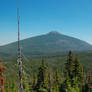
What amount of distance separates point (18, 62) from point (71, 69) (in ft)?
139

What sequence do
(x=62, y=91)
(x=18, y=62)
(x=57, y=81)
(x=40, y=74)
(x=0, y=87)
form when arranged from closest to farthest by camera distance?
1. (x=18, y=62)
2. (x=0, y=87)
3. (x=40, y=74)
4. (x=62, y=91)
5. (x=57, y=81)

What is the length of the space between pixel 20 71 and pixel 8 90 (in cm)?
6708

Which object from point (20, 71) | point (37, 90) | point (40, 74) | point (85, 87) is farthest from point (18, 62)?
point (85, 87)

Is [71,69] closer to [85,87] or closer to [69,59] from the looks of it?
[69,59]

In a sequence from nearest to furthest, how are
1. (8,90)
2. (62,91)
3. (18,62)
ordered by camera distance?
1. (18,62)
2. (62,91)
3. (8,90)

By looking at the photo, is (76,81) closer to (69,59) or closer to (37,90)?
(69,59)

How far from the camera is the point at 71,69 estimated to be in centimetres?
4650

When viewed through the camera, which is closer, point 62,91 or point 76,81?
point 76,81

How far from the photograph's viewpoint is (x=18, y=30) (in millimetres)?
5359

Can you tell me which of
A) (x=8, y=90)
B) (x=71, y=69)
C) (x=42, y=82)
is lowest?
(x=8, y=90)

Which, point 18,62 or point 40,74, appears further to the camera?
point 40,74

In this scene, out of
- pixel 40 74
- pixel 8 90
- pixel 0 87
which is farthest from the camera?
pixel 8 90

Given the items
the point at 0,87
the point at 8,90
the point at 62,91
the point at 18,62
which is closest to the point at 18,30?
the point at 18,62

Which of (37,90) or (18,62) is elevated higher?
(18,62)
